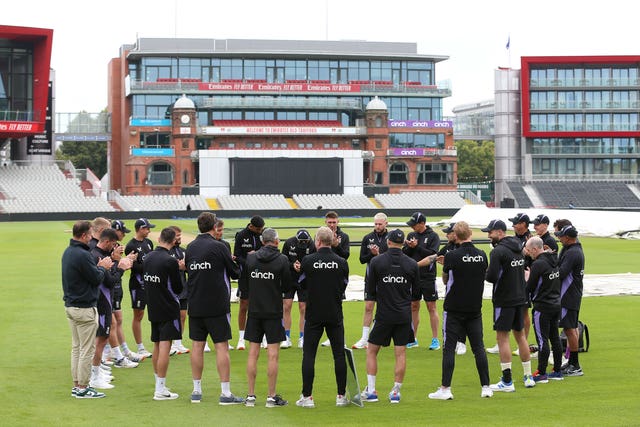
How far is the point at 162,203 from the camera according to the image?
92500 millimetres

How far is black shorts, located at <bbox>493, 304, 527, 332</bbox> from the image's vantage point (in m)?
12.5

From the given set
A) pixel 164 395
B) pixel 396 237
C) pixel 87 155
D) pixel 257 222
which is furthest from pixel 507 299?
pixel 87 155

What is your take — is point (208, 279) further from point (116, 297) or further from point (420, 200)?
point (420, 200)

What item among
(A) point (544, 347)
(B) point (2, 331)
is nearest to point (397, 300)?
(A) point (544, 347)

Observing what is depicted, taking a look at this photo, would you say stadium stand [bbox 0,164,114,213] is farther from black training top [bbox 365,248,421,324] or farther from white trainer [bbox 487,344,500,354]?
black training top [bbox 365,248,421,324]

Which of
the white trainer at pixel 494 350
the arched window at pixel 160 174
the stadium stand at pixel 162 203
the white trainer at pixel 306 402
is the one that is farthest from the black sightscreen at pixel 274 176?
the white trainer at pixel 306 402

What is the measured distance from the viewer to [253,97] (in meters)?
104

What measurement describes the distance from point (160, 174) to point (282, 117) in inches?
601

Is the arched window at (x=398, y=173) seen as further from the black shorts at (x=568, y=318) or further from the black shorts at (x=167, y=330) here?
the black shorts at (x=167, y=330)

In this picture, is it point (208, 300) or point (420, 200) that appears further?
point (420, 200)

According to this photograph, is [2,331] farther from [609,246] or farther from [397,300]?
[609,246]

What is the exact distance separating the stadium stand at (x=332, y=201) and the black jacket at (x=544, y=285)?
8023cm

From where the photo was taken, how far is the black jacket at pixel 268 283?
38.8 feet

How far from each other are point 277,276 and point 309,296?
0.50 m
